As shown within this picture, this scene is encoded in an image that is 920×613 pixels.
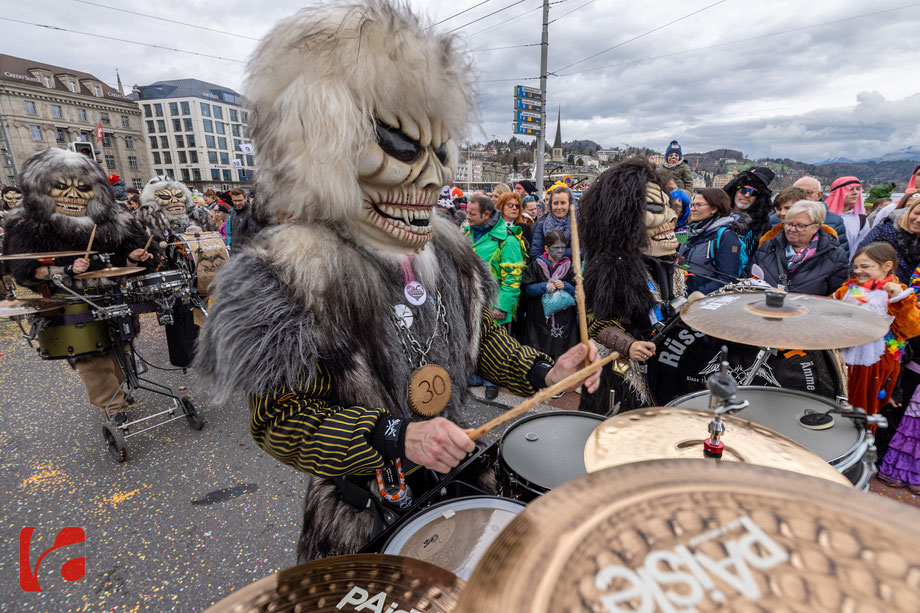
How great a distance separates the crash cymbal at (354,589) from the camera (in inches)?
29.9

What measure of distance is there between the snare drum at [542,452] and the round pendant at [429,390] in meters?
0.47

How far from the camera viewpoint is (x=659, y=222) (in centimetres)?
265

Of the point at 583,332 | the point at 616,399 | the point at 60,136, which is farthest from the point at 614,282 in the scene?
the point at 60,136

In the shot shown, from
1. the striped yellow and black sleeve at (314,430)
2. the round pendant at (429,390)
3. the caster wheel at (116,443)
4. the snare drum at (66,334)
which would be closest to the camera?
the striped yellow and black sleeve at (314,430)

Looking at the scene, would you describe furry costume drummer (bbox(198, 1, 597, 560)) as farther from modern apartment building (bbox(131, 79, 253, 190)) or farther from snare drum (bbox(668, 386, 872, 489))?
modern apartment building (bbox(131, 79, 253, 190))

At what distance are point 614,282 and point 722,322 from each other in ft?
2.46

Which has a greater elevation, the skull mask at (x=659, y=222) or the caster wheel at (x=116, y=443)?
the skull mask at (x=659, y=222)

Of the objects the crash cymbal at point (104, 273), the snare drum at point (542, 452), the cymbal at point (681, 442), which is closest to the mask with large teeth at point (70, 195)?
the crash cymbal at point (104, 273)

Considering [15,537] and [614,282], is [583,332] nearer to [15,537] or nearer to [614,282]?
[614,282]

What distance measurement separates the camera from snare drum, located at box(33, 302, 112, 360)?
3.27 metres

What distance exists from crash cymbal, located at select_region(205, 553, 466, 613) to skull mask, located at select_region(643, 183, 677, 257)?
2351 millimetres

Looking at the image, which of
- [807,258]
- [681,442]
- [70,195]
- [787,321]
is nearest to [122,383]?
[70,195]

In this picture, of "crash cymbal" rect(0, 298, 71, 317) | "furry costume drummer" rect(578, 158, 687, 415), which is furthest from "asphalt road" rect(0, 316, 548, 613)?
"furry costume drummer" rect(578, 158, 687, 415)

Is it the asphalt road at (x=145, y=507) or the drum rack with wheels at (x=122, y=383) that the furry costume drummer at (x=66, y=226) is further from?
the asphalt road at (x=145, y=507)
